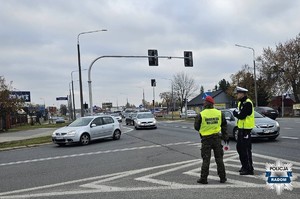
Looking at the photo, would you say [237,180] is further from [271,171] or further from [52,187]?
[52,187]

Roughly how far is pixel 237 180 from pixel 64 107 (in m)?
153

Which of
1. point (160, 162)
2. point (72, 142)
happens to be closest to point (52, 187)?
point (160, 162)

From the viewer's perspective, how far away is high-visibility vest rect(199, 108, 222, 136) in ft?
23.2

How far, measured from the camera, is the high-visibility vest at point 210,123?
23.2ft

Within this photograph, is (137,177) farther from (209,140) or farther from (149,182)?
(209,140)

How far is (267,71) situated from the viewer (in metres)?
58.3

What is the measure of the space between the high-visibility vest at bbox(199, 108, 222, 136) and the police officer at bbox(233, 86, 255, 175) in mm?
804

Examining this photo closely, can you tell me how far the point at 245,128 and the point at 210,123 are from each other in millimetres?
1012

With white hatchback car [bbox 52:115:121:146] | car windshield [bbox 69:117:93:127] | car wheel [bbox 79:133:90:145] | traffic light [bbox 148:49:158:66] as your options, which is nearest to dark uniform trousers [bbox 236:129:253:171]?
white hatchback car [bbox 52:115:121:146]

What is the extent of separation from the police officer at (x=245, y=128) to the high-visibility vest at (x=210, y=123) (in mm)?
804

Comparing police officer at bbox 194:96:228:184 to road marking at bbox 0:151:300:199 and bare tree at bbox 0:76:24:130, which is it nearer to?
road marking at bbox 0:151:300:199

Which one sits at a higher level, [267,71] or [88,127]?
[267,71]

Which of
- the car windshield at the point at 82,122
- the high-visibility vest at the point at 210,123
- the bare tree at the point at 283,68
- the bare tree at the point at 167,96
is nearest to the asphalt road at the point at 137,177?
the high-visibility vest at the point at 210,123

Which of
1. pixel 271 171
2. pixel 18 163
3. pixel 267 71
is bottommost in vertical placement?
pixel 18 163
